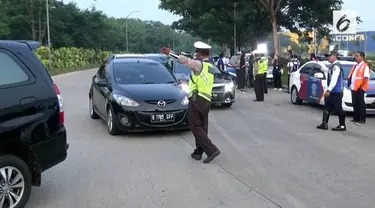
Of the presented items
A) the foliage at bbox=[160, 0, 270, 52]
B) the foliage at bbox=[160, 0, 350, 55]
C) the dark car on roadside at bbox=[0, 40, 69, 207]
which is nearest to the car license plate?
the dark car on roadside at bbox=[0, 40, 69, 207]

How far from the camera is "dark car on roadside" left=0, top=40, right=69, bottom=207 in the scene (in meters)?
4.91

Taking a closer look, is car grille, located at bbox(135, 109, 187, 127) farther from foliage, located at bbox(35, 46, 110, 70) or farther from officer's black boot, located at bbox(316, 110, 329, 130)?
foliage, located at bbox(35, 46, 110, 70)

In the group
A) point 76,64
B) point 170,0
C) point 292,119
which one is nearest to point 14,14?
point 76,64

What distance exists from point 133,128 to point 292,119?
4578mm

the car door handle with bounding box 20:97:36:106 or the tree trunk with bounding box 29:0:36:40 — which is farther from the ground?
the tree trunk with bounding box 29:0:36:40

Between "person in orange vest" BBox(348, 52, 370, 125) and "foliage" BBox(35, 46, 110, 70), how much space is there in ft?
98.2

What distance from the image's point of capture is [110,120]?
9.72 metres

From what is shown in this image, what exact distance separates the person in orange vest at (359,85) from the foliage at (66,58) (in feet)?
98.2

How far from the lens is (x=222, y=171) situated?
22.5 ft

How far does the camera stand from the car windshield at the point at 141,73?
1047 cm

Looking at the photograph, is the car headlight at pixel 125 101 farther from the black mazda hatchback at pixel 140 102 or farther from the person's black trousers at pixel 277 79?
the person's black trousers at pixel 277 79

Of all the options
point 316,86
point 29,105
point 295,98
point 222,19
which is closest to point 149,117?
point 29,105

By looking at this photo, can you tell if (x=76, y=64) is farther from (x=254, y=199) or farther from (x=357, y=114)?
(x=254, y=199)

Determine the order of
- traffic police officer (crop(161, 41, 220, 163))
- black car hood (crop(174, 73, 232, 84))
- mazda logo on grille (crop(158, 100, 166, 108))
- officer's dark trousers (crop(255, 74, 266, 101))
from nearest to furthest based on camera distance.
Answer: traffic police officer (crop(161, 41, 220, 163))
mazda logo on grille (crop(158, 100, 166, 108))
black car hood (crop(174, 73, 232, 84))
officer's dark trousers (crop(255, 74, 266, 101))
